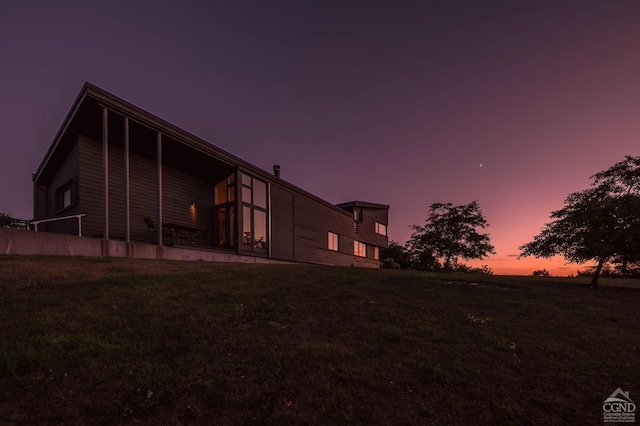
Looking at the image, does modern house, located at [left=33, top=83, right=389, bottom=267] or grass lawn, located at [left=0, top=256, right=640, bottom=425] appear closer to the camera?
grass lawn, located at [left=0, top=256, right=640, bottom=425]

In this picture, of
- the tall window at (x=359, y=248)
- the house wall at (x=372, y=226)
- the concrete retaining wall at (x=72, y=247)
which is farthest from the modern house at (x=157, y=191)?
the house wall at (x=372, y=226)

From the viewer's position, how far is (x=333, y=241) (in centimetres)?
3097

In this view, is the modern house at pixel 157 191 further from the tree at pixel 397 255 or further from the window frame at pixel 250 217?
the tree at pixel 397 255

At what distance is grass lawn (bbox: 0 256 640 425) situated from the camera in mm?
3529

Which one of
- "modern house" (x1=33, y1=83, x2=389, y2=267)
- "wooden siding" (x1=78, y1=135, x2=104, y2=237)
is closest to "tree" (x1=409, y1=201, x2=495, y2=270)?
"modern house" (x1=33, y1=83, x2=389, y2=267)

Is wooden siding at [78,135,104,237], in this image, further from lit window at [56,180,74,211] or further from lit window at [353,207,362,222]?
lit window at [353,207,362,222]

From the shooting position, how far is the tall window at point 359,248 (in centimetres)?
3547

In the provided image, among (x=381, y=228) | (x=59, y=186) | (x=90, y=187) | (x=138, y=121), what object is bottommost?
(x=381, y=228)

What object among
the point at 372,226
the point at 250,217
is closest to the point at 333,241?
the point at 372,226

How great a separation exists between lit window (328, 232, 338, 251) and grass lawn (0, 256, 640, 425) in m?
21.6

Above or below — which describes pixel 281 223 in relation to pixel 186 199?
below

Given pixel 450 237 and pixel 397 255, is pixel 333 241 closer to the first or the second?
pixel 450 237

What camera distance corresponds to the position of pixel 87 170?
15.0m

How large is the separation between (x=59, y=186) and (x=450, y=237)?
128 ft
